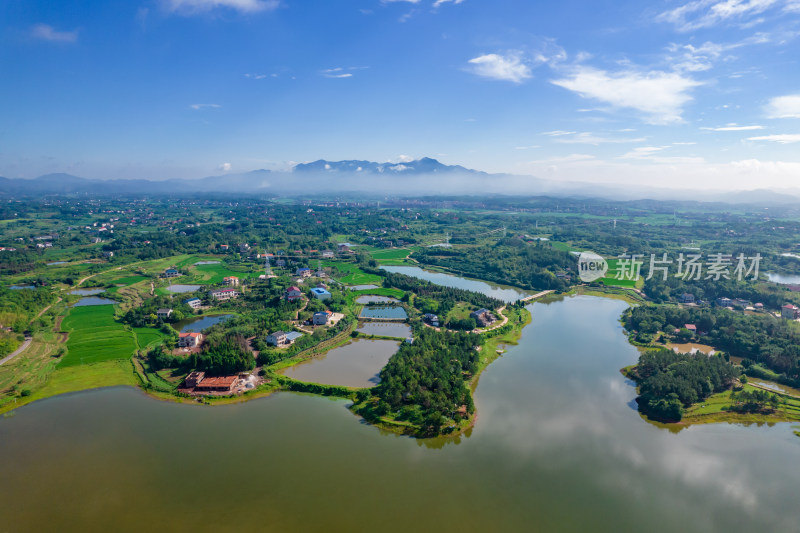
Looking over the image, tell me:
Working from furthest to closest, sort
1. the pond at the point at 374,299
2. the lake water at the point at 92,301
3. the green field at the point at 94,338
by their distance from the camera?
the pond at the point at 374,299, the lake water at the point at 92,301, the green field at the point at 94,338

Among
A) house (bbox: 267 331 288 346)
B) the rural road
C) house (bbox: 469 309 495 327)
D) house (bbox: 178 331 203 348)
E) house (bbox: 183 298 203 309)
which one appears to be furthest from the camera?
house (bbox: 183 298 203 309)

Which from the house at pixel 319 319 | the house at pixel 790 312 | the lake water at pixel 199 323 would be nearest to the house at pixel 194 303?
the lake water at pixel 199 323

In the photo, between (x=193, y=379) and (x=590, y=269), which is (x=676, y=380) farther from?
(x=590, y=269)

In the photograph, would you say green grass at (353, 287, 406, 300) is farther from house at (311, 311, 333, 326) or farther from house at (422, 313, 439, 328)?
house at (311, 311, 333, 326)

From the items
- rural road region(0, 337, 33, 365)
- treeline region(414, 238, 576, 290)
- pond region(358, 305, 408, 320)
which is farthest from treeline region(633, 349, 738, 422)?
rural road region(0, 337, 33, 365)

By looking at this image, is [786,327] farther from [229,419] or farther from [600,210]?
[600,210]

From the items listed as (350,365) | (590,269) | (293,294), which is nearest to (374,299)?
(293,294)

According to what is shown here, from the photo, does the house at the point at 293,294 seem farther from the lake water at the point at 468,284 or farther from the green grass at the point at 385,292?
the lake water at the point at 468,284
